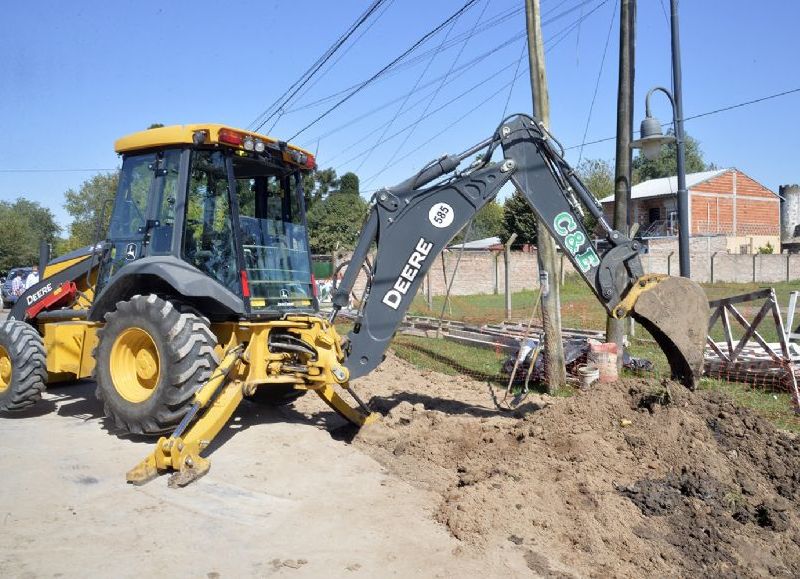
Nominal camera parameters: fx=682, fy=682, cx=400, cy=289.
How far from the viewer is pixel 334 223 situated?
127ft

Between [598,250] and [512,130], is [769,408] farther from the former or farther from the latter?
[512,130]

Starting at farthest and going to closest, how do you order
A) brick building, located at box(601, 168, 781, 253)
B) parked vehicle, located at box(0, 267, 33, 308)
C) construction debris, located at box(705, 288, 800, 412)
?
brick building, located at box(601, 168, 781, 253) → parked vehicle, located at box(0, 267, 33, 308) → construction debris, located at box(705, 288, 800, 412)

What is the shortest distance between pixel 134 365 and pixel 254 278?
4.84ft

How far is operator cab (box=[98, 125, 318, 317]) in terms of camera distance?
6.59m

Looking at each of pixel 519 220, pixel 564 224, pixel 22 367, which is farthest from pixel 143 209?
pixel 519 220

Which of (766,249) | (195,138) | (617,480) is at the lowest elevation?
(617,480)

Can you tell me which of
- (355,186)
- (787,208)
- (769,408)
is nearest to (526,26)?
(769,408)

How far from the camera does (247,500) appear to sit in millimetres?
5254

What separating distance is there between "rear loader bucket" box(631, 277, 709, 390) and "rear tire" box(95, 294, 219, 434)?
3.95m

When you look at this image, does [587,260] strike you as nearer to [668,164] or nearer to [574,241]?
[574,241]

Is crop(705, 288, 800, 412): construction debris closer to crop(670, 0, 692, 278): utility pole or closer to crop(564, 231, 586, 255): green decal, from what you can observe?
crop(670, 0, 692, 278): utility pole

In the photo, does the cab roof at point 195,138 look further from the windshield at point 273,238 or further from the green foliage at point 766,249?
the green foliage at point 766,249

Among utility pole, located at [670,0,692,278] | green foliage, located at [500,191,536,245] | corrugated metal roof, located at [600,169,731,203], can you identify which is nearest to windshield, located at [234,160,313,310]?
utility pole, located at [670,0,692,278]

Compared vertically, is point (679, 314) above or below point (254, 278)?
below
